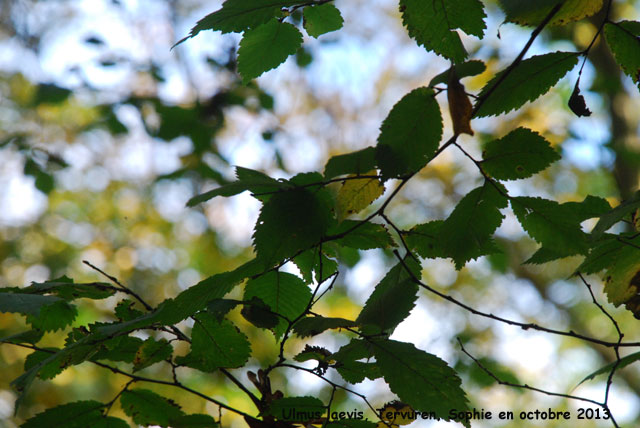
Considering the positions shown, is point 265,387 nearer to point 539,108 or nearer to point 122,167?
point 539,108

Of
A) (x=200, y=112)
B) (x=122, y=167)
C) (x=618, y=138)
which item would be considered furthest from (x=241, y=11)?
(x=122, y=167)

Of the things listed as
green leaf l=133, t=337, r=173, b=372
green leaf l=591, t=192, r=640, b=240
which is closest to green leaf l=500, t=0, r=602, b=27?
green leaf l=591, t=192, r=640, b=240

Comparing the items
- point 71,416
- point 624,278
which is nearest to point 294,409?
point 71,416

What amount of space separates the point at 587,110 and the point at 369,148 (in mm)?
327

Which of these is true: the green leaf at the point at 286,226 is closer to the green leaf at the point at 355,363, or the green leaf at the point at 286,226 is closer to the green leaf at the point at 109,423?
the green leaf at the point at 355,363

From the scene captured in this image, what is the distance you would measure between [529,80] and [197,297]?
490 mm

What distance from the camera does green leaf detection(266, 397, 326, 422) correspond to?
0.67m

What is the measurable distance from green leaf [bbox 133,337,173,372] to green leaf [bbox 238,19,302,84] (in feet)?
1.26

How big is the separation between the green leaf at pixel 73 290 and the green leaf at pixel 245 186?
284 mm

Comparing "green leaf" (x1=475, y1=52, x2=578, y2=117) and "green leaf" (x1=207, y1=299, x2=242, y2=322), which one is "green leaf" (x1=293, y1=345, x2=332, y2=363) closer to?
"green leaf" (x1=207, y1=299, x2=242, y2=322)

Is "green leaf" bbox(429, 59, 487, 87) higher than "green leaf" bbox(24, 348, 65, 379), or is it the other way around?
"green leaf" bbox(429, 59, 487, 87)

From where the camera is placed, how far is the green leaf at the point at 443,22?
0.60m

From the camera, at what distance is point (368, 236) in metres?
0.72

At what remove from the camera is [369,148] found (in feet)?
2.10
